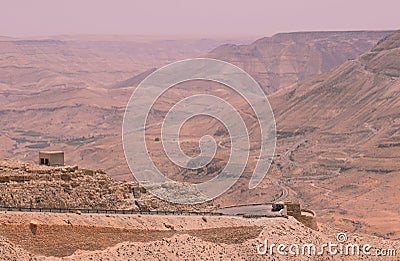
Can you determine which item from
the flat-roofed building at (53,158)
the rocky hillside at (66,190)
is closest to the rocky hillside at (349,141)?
the rocky hillside at (66,190)

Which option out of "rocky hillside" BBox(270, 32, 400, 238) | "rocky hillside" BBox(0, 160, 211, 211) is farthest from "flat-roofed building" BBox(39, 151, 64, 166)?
"rocky hillside" BBox(270, 32, 400, 238)

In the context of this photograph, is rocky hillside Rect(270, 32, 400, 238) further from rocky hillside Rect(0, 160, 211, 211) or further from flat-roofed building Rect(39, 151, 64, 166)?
flat-roofed building Rect(39, 151, 64, 166)

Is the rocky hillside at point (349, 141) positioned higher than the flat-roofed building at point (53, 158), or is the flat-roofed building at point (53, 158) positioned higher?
the flat-roofed building at point (53, 158)

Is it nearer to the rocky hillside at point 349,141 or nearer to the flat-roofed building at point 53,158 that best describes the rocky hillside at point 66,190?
the flat-roofed building at point 53,158

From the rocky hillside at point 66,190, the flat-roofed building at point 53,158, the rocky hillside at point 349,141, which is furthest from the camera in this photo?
the rocky hillside at point 349,141

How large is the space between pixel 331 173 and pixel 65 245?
9705 cm

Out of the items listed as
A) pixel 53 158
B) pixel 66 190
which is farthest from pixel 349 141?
pixel 66 190

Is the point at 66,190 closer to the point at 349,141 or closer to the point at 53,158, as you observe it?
the point at 53,158

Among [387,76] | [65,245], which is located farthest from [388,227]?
[387,76]

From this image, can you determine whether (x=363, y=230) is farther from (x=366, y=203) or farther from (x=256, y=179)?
(x=256, y=179)

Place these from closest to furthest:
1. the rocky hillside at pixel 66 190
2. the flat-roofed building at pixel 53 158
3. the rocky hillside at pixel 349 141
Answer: the rocky hillside at pixel 66 190 < the flat-roofed building at pixel 53 158 < the rocky hillside at pixel 349 141

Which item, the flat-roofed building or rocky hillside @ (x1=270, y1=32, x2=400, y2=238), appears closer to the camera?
the flat-roofed building

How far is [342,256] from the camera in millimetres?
38938

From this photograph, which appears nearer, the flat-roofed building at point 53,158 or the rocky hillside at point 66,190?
the rocky hillside at point 66,190
